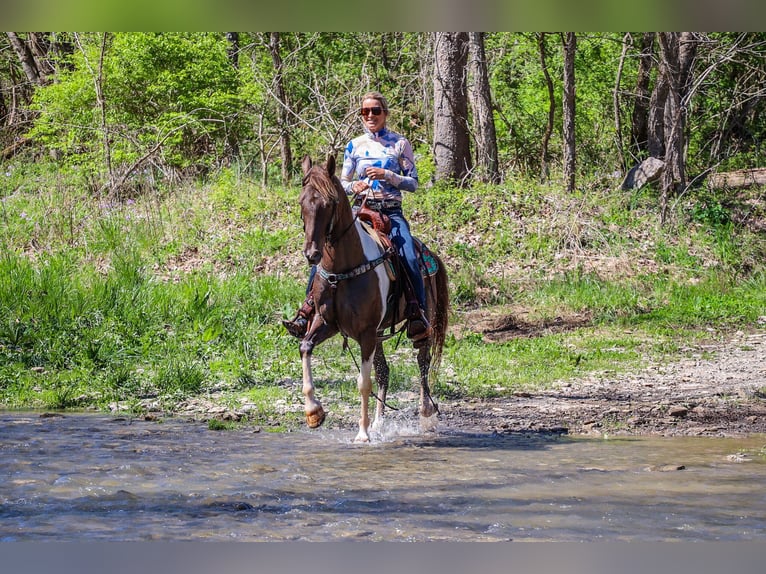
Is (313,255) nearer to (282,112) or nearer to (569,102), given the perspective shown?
(569,102)

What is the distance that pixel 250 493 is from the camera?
23.2 ft

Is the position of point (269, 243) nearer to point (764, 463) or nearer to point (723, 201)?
point (723, 201)

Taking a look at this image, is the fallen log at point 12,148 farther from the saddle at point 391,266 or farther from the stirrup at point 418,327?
the stirrup at point 418,327

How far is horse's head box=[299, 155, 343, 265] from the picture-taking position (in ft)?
25.7

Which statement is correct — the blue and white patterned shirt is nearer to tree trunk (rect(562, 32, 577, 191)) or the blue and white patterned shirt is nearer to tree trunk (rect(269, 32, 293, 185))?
tree trunk (rect(562, 32, 577, 191))

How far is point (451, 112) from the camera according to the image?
66.9 ft

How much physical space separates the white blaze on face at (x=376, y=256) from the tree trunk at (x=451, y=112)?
37.2 ft

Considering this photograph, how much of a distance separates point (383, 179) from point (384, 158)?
0.80 ft

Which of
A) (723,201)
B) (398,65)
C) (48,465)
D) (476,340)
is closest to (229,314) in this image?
(476,340)

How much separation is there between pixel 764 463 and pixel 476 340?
20.0 ft

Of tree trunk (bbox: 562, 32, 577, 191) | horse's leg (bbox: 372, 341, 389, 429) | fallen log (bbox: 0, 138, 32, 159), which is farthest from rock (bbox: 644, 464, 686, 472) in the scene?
fallen log (bbox: 0, 138, 32, 159)

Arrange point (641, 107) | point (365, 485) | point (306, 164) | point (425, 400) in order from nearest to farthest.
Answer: point (365, 485) → point (306, 164) → point (425, 400) → point (641, 107)

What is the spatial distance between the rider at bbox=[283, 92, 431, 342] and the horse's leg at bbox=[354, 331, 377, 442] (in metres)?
0.58

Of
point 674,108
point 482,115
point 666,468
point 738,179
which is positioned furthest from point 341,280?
point 738,179
